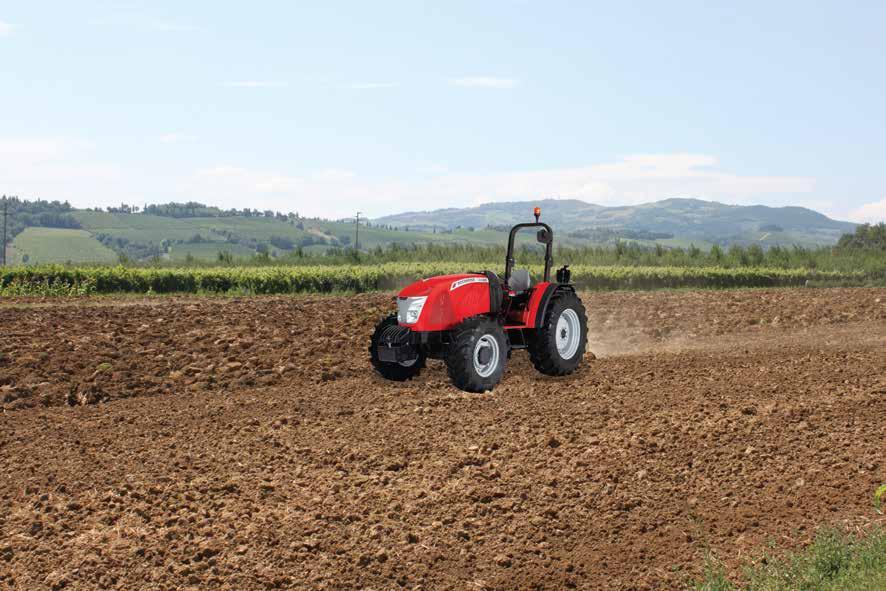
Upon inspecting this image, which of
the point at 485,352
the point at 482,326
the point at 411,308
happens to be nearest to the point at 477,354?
the point at 485,352

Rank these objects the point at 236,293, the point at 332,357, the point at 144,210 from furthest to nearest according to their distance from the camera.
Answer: the point at 144,210
the point at 236,293
the point at 332,357

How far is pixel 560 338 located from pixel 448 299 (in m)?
2.17

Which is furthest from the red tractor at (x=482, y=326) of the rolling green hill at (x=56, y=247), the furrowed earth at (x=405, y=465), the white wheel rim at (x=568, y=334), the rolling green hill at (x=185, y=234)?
the rolling green hill at (x=56, y=247)

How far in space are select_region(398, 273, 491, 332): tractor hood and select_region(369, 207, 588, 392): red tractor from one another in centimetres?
1

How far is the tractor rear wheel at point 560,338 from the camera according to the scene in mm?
10633

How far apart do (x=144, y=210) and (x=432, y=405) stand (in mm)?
178346

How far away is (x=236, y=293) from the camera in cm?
2786

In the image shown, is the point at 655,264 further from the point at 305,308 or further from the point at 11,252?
the point at 11,252

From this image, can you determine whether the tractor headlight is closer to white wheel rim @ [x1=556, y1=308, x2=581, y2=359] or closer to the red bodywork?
the red bodywork

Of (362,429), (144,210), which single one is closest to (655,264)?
(362,429)

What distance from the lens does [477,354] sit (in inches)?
396

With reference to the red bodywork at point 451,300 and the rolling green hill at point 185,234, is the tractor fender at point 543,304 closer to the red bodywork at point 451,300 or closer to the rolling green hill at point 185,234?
the red bodywork at point 451,300

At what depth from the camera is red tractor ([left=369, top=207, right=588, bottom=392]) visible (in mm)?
9734

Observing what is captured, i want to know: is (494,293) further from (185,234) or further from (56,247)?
(185,234)
